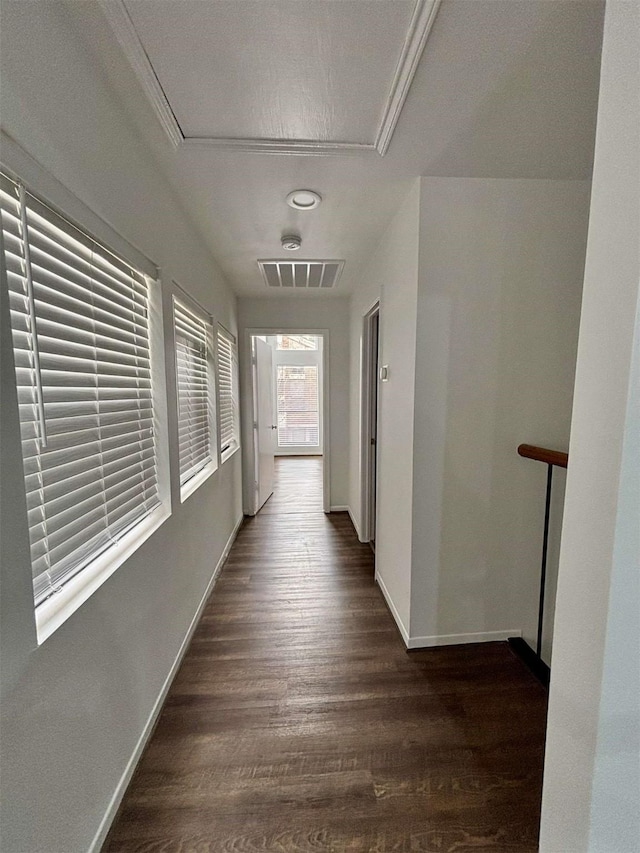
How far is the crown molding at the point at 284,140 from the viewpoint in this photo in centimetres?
93

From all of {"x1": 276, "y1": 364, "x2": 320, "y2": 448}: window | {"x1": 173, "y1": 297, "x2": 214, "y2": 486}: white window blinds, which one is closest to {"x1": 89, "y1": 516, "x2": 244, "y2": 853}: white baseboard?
{"x1": 173, "y1": 297, "x2": 214, "y2": 486}: white window blinds

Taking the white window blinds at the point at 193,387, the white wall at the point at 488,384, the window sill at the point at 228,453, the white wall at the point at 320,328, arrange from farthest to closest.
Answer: the white wall at the point at 320,328
the window sill at the point at 228,453
the white window blinds at the point at 193,387
the white wall at the point at 488,384

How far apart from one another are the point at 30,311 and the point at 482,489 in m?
1.98

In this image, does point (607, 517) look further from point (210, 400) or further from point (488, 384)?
point (210, 400)

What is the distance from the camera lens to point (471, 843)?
110 centimetres

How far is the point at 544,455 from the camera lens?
1.61 metres

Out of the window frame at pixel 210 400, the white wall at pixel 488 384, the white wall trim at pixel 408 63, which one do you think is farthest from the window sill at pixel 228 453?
the white wall trim at pixel 408 63

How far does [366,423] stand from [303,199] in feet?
6.19

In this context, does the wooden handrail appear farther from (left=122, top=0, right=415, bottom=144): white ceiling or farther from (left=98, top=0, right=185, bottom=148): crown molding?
(left=98, top=0, right=185, bottom=148): crown molding

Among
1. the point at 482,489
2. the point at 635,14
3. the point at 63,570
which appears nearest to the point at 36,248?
the point at 63,570

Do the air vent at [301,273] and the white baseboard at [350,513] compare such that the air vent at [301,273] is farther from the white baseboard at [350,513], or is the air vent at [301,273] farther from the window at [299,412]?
the window at [299,412]

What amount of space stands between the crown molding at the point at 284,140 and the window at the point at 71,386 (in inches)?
21.3

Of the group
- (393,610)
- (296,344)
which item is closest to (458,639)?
(393,610)

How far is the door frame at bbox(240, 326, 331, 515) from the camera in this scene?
3.86 meters
